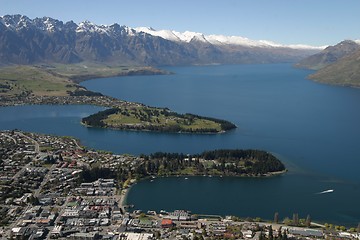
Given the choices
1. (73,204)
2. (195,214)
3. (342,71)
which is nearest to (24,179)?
(73,204)

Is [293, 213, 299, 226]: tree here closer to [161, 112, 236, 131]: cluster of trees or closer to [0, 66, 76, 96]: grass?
[161, 112, 236, 131]: cluster of trees

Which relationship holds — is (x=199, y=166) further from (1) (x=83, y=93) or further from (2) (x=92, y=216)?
(1) (x=83, y=93)

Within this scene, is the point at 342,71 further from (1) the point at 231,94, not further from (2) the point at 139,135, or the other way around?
(2) the point at 139,135

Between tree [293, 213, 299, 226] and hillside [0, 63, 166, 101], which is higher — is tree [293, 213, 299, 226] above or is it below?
below

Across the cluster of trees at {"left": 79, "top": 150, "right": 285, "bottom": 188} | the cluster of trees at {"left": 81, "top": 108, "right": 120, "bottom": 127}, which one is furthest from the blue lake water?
the cluster of trees at {"left": 81, "top": 108, "right": 120, "bottom": 127}

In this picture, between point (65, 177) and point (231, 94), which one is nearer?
point (65, 177)
